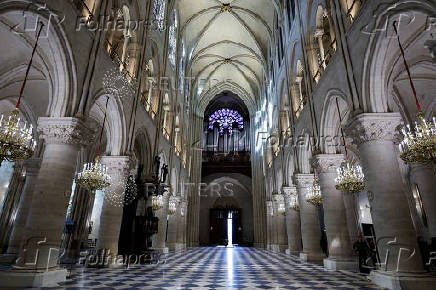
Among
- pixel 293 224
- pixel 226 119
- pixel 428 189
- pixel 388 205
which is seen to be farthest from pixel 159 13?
pixel 226 119

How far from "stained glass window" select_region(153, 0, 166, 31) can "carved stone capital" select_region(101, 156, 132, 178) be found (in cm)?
914

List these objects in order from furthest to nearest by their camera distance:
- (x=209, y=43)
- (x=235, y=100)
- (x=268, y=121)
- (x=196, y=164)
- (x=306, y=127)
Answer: (x=235, y=100) → (x=196, y=164) → (x=209, y=43) → (x=268, y=121) → (x=306, y=127)

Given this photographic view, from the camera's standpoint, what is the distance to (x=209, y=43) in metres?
27.0

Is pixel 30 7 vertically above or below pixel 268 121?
below

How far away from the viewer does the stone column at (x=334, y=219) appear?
886 centimetres

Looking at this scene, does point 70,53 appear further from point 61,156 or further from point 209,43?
point 209,43

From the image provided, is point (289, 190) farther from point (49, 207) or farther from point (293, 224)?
point (49, 207)

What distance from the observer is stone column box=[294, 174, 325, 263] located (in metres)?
11.9

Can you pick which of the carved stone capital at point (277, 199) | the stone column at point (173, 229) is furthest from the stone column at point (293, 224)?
the stone column at point (173, 229)

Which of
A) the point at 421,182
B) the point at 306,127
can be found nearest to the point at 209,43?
the point at 306,127

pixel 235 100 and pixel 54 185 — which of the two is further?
pixel 235 100

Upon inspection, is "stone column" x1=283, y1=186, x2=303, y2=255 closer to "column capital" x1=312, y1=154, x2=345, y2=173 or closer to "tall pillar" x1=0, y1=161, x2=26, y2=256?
"column capital" x1=312, y1=154, x2=345, y2=173

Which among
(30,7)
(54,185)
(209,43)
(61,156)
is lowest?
(54,185)

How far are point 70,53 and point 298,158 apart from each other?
1074 cm
